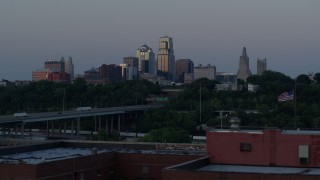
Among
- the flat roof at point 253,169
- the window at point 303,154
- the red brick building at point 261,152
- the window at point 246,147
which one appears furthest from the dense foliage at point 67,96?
the window at point 303,154

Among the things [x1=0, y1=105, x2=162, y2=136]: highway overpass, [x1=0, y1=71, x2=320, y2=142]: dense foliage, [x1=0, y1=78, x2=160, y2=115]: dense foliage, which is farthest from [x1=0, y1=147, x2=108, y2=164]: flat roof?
[x1=0, y1=78, x2=160, y2=115]: dense foliage

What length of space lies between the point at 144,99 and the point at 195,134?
51.9 meters

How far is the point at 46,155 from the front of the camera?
29.2 meters

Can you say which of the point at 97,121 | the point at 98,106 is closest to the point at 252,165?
the point at 97,121

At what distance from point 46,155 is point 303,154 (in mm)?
11319

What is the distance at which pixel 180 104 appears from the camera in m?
116

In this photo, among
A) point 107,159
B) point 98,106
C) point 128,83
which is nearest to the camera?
point 107,159

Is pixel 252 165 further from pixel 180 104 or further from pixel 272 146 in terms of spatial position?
pixel 180 104

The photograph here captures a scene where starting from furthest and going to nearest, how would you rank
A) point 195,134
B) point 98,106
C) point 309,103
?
point 98,106 < point 309,103 < point 195,134

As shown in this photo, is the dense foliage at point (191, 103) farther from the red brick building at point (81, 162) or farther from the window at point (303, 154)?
the window at point (303, 154)

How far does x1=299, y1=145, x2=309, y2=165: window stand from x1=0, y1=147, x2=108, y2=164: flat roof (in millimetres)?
9007

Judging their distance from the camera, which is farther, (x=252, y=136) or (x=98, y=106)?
(x=98, y=106)

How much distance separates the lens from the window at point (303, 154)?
24.5m

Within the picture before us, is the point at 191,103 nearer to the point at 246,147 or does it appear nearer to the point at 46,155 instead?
the point at 46,155
